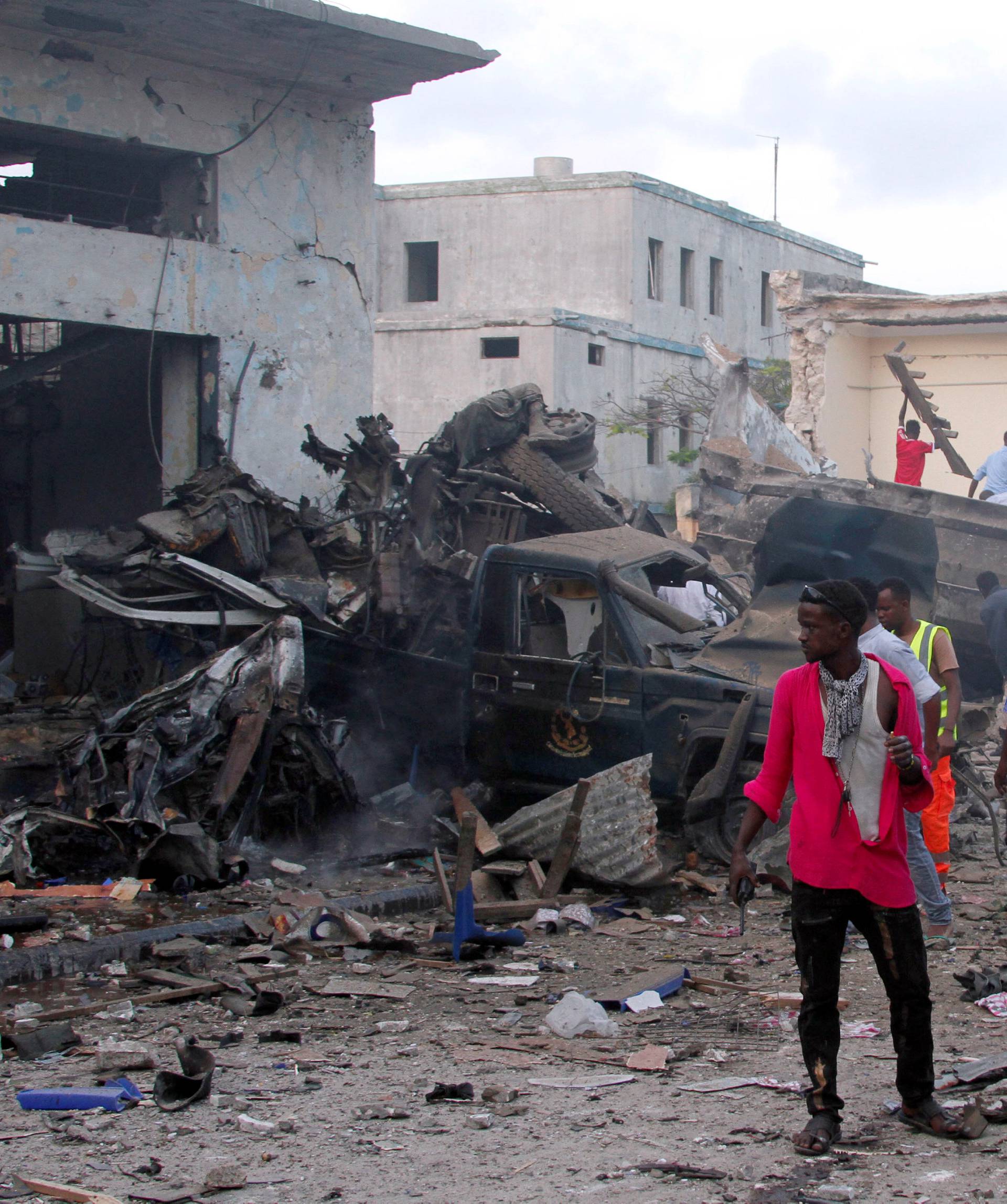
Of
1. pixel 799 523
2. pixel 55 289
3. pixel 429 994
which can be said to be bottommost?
pixel 429 994

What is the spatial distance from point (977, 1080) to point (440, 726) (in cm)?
534

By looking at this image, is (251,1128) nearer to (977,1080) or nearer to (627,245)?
(977,1080)

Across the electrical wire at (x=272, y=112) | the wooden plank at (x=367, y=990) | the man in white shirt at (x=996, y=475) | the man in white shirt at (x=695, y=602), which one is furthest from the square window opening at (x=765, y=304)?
the wooden plank at (x=367, y=990)

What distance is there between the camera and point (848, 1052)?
468 cm

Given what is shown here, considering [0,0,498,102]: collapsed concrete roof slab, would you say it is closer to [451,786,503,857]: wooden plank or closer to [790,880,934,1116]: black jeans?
[451,786,503,857]: wooden plank

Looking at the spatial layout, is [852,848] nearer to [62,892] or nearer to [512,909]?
[512,909]

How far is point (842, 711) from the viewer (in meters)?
3.76

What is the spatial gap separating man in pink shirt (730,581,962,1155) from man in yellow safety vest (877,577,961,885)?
254cm

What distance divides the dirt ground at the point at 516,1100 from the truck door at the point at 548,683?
5.52ft

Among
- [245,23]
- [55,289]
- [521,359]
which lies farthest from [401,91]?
[521,359]

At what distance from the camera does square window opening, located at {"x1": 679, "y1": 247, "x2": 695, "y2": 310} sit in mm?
33781

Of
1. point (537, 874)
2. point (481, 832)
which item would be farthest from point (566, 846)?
point (481, 832)

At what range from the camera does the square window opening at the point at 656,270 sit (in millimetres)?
32469

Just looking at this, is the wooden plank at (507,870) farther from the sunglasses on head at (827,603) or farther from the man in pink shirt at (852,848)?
the sunglasses on head at (827,603)
